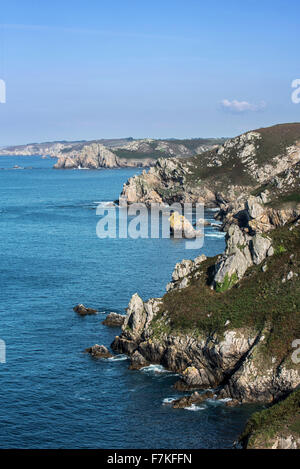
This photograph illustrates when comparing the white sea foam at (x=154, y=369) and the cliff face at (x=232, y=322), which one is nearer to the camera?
the cliff face at (x=232, y=322)

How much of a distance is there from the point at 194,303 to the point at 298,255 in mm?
14315

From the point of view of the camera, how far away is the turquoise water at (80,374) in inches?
2317

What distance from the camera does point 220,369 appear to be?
6944cm

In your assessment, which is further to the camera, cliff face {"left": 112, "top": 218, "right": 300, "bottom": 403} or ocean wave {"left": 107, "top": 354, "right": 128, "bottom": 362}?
ocean wave {"left": 107, "top": 354, "right": 128, "bottom": 362}

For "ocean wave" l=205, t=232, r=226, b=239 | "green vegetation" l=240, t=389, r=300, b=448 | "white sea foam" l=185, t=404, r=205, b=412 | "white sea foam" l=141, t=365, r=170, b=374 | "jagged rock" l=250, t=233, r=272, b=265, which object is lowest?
"white sea foam" l=185, t=404, r=205, b=412

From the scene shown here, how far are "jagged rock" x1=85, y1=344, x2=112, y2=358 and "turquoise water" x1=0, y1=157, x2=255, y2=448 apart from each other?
114cm

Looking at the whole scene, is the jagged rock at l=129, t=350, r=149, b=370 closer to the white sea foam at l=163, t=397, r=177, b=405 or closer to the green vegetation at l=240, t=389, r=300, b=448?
the white sea foam at l=163, t=397, r=177, b=405

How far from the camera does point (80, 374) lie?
73000 mm

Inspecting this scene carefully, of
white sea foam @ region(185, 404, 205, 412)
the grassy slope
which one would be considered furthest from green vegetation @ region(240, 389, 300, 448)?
the grassy slope

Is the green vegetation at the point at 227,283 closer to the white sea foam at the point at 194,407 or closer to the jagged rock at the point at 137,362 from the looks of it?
the jagged rock at the point at 137,362

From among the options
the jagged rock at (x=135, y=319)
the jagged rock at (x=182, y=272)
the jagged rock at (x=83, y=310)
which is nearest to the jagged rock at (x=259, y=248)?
the jagged rock at (x=182, y=272)

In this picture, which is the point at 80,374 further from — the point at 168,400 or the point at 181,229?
the point at 181,229

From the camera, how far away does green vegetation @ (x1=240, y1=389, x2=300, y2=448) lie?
50.6 meters

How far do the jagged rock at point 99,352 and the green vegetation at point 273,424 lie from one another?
91.0 feet
